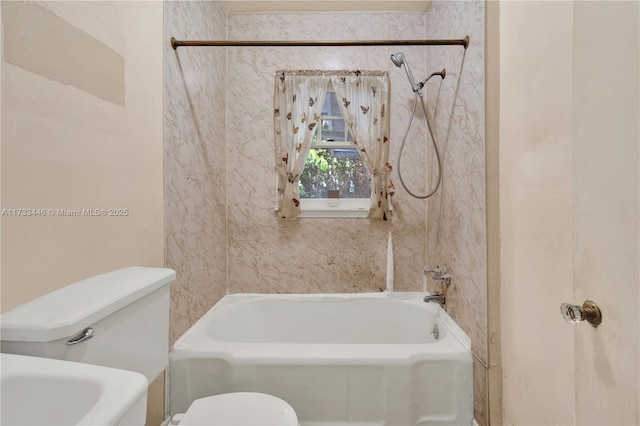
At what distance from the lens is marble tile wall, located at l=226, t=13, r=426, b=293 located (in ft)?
7.53

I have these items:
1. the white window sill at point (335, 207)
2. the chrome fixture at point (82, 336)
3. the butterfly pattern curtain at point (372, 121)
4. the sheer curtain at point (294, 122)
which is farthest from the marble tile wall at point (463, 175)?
the chrome fixture at point (82, 336)

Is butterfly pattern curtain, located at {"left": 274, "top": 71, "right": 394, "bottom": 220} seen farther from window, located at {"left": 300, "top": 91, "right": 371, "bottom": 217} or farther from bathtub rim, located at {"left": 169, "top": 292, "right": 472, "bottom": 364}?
bathtub rim, located at {"left": 169, "top": 292, "right": 472, "bottom": 364}

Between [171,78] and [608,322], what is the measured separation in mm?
1889

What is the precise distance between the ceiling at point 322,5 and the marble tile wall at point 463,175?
0.60 ft

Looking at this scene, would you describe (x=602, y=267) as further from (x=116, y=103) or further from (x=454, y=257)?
(x=116, y=103)

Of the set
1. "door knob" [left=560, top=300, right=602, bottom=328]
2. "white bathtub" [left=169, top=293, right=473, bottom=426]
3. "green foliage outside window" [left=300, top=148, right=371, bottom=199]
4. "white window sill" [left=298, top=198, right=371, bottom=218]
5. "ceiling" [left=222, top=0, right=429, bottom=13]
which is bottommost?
"white bathtub" [left=169, top=293, right=473, bottom=426]

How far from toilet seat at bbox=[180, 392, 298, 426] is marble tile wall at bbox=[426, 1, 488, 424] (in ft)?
3.02

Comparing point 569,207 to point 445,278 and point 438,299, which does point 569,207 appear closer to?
point 445,278

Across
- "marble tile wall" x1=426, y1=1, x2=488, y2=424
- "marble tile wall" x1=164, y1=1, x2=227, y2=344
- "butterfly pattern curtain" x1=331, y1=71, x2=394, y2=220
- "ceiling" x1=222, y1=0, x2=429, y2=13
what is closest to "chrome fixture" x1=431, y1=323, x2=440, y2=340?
"marble tile wall" x1=426, y1=1, x2=488, y2=424

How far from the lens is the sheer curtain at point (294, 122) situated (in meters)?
2.23

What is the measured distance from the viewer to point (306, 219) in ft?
7.64

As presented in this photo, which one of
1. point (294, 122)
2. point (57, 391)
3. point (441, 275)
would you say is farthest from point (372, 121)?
point (57, 391)

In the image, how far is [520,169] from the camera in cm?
121

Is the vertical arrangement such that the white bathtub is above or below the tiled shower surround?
below
